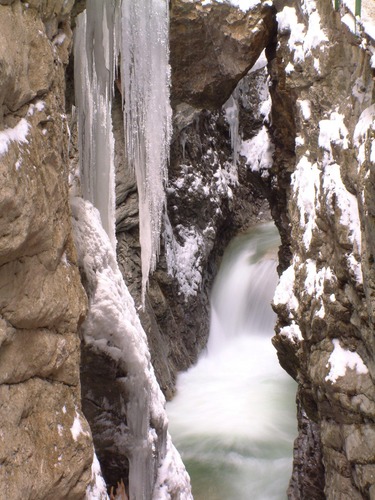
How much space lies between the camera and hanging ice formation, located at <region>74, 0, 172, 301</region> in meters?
4.47

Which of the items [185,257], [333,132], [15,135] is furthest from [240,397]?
[15,135]

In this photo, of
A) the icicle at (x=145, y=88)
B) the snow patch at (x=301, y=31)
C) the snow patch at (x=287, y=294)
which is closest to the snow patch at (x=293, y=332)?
the snow patch at (x=287, y=294)

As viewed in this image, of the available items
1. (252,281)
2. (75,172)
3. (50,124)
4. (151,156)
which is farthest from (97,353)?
(252,281)

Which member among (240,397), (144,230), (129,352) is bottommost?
(240,397)

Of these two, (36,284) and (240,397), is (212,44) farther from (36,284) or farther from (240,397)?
(36,284)

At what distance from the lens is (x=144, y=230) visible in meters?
7.34

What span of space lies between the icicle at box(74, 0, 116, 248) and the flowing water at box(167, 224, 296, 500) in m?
4.20

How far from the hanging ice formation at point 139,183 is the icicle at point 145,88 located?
12 mm

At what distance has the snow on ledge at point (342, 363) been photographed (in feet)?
13.9

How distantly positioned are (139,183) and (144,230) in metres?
0.66

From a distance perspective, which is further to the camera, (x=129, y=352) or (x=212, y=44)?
(x=212, y=44)

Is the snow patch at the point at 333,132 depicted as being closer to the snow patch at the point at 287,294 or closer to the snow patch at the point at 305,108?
the snow patch at the point at 305,108

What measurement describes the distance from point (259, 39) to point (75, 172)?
4086mm

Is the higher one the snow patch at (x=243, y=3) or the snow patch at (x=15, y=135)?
the snow patch at (x=243, y=3)
